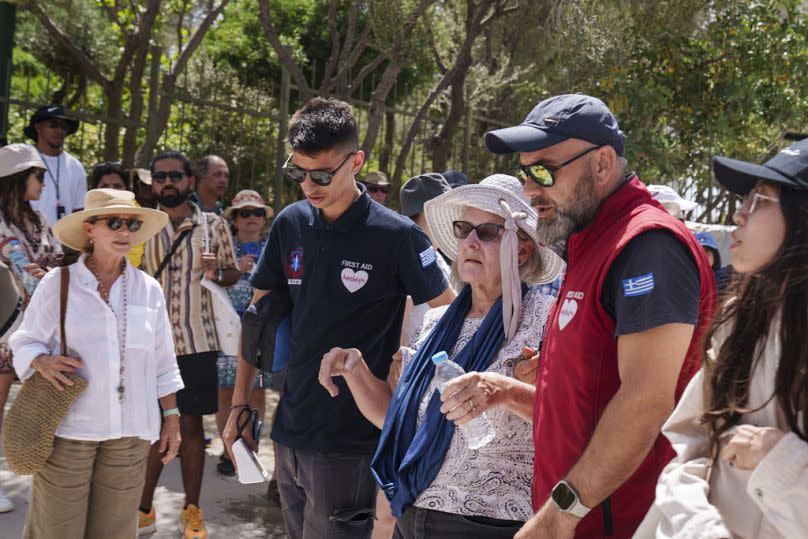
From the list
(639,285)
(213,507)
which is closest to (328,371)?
(639,285)

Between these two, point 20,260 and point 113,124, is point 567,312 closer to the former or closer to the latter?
point 20,260

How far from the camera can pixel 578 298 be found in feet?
7.61

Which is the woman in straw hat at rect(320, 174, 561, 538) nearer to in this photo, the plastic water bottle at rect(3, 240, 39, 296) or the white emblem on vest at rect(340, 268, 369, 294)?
the white emblem on vest at rect(340, 268, 369, 294)

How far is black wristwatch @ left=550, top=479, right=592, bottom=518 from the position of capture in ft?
7.14

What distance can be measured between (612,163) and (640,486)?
850 mm

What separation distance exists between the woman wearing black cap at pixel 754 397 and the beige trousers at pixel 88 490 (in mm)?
2869

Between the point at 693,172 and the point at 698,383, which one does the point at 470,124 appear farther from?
the point at 698,383

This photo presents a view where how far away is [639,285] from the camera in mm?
2137

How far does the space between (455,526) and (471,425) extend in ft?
1.01

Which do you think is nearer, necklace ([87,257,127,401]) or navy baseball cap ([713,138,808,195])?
navy baseball cap ([713,138,808,195])

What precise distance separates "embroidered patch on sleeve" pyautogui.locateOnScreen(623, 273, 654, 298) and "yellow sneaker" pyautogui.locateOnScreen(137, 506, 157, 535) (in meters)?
4.00

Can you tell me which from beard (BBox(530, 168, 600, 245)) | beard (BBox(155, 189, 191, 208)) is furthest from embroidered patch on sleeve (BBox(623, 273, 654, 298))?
beard (BBox(155, 189, 191, 208))

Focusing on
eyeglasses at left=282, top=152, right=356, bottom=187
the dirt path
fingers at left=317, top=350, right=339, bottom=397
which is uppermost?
eyeglasses at left=282, top=152, right=356, bottom=187

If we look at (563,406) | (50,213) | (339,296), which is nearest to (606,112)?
(563,406)
